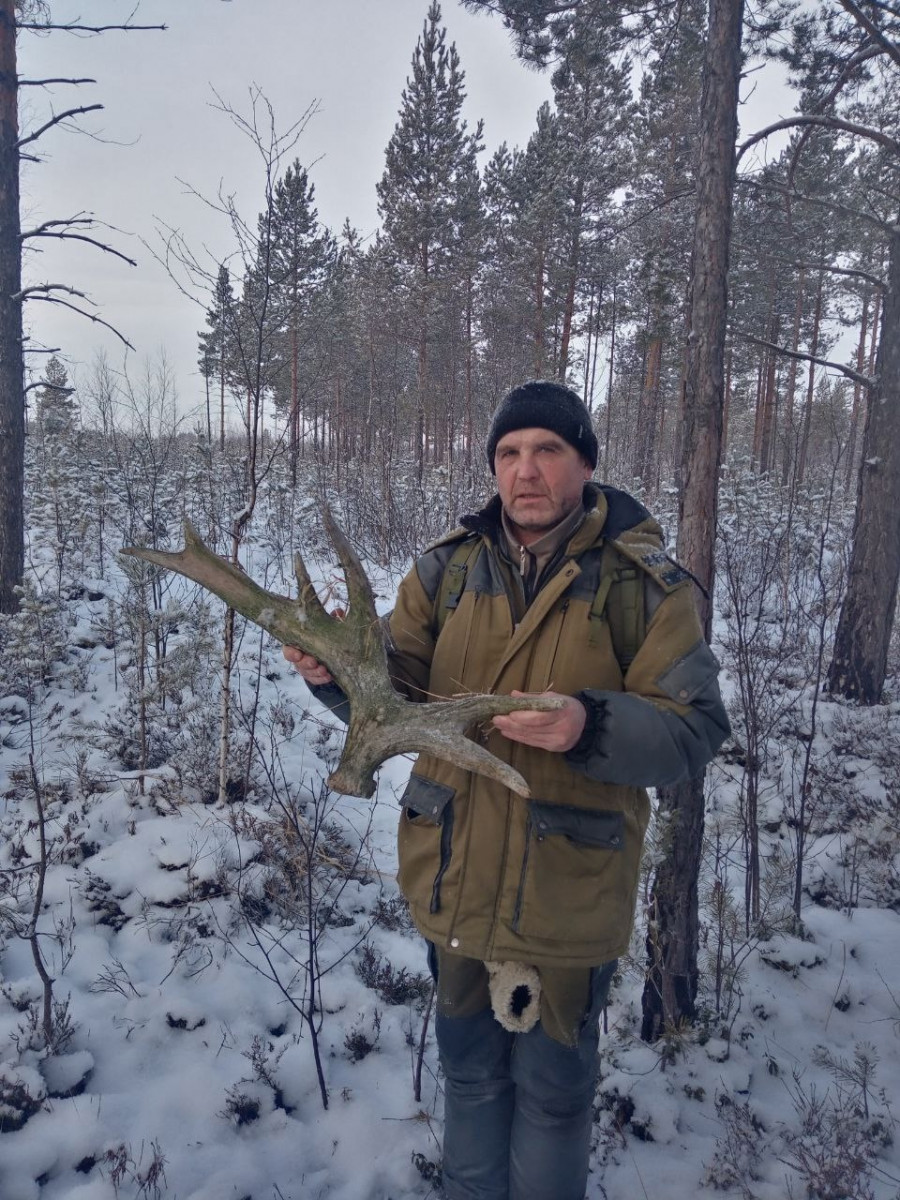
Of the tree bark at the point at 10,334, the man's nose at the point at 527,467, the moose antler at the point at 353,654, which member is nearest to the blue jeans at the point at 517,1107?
the moose antler at the point at 353,654

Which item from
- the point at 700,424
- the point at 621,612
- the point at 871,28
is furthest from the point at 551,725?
the point at 871,28

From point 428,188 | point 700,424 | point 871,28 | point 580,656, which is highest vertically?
point 428,188

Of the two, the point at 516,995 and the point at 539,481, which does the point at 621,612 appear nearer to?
the point at 539,481

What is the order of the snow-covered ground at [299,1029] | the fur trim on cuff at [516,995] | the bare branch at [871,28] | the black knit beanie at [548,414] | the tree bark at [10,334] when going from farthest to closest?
the tree bark at [10,334], the bare branch at [871,28], the snow-covered ground at [299,1029], the black knit beanie at [548,414], the fur trim on cuff at [516,995]

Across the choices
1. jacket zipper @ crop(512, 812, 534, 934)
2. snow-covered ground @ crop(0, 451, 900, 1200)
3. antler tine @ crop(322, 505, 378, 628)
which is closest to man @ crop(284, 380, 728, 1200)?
jacket zipper @ crop(512, 812, 534, 934)

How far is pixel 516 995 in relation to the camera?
1.73 metres

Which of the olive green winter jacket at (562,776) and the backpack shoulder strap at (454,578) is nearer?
the olive green winter jacket at (562,776)

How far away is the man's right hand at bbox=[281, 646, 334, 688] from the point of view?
1.78 metres

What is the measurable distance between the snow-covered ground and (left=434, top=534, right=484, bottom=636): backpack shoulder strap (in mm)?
1176

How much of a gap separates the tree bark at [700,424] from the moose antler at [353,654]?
68.1 inches

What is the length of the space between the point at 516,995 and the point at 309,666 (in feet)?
3.61

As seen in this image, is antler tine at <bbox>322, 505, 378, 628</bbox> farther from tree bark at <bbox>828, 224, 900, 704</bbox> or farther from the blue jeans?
tree bark at <bbox>828, 224, 900, 704</bbox>

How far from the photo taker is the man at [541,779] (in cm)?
159

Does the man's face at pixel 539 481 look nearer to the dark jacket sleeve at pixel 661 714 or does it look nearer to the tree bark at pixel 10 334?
the dark jacket sleeve at pixel 661 714
